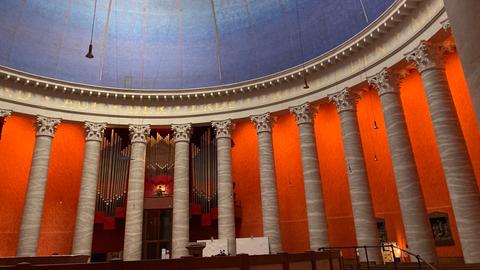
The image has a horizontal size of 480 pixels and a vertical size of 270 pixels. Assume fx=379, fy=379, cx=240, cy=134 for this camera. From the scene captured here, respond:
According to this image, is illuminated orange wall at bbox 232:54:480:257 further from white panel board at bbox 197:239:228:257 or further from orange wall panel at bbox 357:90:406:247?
white panel board at bbox 197:239:228:257

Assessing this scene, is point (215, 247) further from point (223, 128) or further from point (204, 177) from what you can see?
point (223, 128)

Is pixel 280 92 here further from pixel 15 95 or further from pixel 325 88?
pixel 15 95

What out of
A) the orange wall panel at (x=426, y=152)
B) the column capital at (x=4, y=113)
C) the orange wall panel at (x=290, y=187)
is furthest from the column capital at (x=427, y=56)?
the column capital at (x=4, y=113)

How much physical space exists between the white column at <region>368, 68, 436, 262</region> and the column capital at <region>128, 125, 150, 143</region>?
13.2 metres

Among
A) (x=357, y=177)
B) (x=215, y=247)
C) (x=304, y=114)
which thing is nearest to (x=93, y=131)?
(x=215, y=247)

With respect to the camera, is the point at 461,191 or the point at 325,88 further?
the point at 325,88

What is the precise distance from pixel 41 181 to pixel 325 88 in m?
15.6

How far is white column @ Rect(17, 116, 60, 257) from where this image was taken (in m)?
18.6

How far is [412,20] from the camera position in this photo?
15.7m

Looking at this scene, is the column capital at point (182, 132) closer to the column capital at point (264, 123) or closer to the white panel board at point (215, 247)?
the column capital at point (264, 123)

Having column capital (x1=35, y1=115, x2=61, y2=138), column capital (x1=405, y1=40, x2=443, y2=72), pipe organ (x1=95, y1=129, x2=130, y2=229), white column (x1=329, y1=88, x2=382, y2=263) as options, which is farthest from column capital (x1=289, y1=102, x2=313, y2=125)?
column capital (x1=35, y1=115, x2=61, y2=138)

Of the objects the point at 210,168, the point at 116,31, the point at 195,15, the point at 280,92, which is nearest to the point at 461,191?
the point at 280,92

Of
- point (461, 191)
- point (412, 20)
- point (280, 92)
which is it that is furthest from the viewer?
point (280, 92)

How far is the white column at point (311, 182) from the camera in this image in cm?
1859
